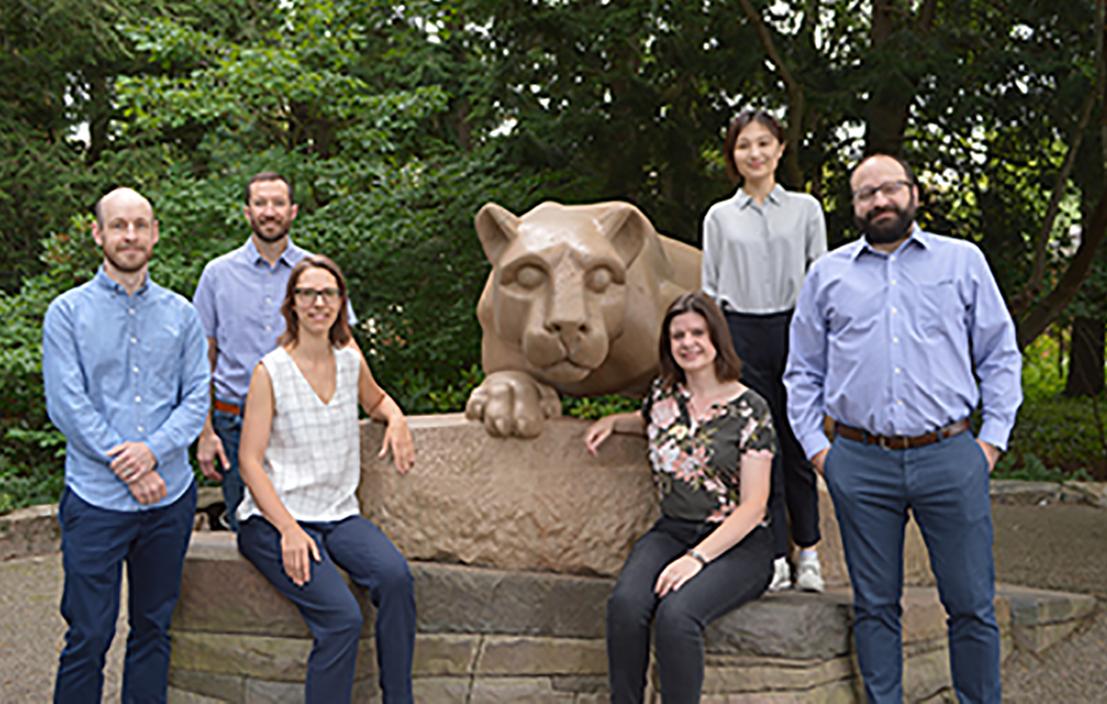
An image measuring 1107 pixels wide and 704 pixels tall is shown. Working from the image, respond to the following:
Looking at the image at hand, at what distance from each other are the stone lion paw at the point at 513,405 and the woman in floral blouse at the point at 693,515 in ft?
1.76

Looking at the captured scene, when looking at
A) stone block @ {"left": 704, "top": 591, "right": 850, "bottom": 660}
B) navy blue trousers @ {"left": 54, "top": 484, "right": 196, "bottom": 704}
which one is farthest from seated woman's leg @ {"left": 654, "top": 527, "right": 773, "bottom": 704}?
navy blue trousers @ {"left": 54, "top": 484, "right": 196, "bottom": 704}

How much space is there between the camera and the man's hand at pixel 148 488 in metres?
2.99

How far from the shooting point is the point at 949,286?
9.42ft

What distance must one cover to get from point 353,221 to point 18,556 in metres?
3.54

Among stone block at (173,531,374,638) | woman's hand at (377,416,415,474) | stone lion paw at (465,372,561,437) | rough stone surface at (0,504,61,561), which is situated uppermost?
stone lion paw at (465,372,561,437)

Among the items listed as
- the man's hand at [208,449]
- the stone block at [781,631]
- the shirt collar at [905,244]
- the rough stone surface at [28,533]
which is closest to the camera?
the shirt collar at [905,244]

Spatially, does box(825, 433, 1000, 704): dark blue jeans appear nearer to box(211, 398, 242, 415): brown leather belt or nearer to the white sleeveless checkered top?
the white sleeveless checkered top

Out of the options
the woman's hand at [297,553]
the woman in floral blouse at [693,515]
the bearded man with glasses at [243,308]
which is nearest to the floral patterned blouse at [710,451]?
the woman in floral blouse at [693,515]

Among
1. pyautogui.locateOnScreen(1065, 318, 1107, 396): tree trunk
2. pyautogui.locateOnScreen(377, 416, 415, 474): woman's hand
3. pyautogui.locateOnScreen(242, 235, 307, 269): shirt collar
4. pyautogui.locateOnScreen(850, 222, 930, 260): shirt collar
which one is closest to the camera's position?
pyautogui.locateOnScreen(850, 222, 930, 260): shirt collar

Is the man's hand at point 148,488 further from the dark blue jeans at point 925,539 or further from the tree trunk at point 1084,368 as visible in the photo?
the tree trunk at point 1084,368

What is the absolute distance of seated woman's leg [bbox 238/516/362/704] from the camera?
307 centimetres

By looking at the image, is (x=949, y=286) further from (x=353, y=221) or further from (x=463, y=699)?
(x=353, y=221)

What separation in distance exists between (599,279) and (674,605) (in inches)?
44.0

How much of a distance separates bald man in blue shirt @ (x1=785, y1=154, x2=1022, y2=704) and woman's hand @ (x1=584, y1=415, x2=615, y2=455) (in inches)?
31.2
